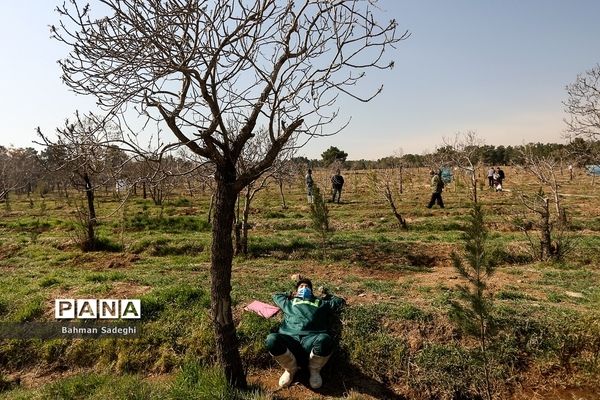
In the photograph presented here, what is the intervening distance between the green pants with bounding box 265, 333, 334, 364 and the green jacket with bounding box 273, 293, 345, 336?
4.2 inches

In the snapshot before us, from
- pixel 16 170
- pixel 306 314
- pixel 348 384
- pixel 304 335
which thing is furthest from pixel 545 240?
pixel 16 170

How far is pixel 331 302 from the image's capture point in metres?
5.83

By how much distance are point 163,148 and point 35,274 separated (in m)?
7.46

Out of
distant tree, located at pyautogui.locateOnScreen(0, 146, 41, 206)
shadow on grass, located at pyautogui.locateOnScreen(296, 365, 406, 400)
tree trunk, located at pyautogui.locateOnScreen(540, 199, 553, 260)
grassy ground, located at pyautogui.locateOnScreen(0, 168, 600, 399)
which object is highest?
distant tree, located at pyautogui.locateOnScreen(0, 146, 41, 206)

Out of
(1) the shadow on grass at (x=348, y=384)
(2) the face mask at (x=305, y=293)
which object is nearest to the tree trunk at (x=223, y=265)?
(1) the shadow on grass at (x=348, y=384)

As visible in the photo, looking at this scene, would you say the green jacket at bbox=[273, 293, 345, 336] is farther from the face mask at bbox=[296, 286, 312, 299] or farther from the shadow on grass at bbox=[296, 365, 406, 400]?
the shadow on grass at bbox=[296, 365, 406, 400]

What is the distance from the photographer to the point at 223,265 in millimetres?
4449

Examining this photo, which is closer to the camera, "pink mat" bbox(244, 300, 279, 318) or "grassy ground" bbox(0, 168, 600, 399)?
"grassy ground" bbox(0, 168, 600, 399)

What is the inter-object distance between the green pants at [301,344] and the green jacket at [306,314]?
0.11 meters

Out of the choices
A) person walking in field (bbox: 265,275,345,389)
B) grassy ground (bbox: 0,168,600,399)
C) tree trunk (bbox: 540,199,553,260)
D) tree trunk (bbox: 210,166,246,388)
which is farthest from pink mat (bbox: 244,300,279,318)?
tree trunk (bbox: 540,199,553,260)

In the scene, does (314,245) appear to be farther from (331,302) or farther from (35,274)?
(35,274)

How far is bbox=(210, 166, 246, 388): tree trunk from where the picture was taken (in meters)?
4.38

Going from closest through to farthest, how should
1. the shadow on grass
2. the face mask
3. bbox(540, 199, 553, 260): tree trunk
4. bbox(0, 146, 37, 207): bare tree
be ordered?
the shadow on grass, the face mask, bbox(540, 199, 553, 260): tree trunk, bbox(0, 146, 37, 207): bare tree

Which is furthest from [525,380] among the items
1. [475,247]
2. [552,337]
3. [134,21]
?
[134,21]
